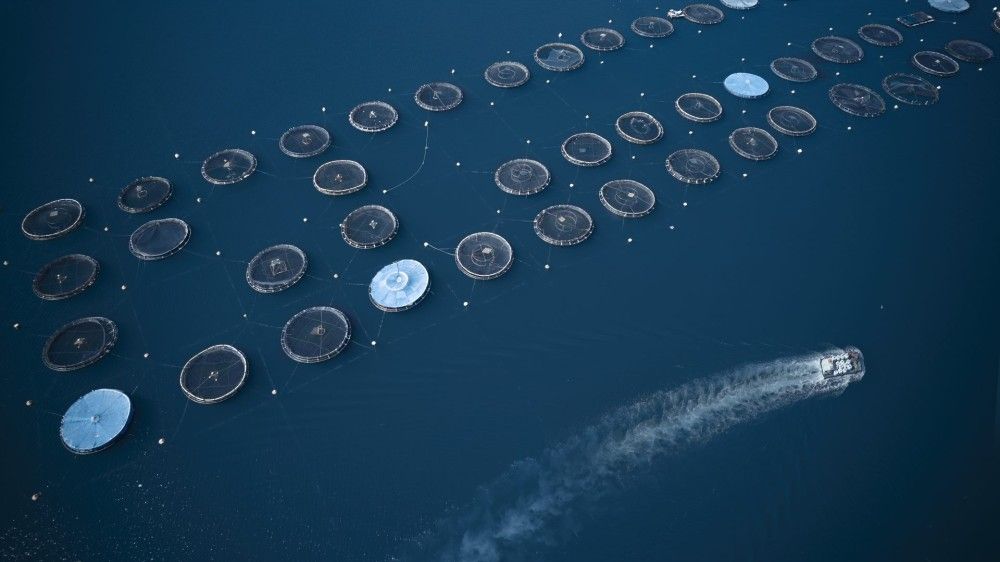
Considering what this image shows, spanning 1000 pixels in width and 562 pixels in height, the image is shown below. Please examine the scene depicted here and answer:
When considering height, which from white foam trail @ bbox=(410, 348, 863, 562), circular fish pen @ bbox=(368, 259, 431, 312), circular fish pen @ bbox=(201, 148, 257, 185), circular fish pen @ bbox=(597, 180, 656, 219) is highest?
circular fish pen @ bbox=(201, 148, 257, 185)

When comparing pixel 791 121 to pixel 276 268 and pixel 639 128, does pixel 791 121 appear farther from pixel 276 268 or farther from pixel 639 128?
pixel 276 268

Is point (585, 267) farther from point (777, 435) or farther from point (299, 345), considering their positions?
point (299, 345)

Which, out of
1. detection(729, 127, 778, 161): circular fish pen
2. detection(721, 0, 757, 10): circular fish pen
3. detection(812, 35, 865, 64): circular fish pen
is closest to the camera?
detection(729, 127, 778, 161): circular fish pen

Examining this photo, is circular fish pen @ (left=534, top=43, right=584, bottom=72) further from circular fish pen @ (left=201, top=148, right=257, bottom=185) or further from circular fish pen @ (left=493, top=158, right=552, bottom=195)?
circular fish pen @ (left=201, top=148, right=257, bottom=185)

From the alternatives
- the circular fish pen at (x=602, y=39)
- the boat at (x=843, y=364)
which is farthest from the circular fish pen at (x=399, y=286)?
the circular fish pen at (x=602, y=39)

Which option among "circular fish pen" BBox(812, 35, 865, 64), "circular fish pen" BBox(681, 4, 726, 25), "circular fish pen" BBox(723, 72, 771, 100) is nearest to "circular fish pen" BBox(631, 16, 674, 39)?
"circular fish pen" BBox(681, 4, 726, 25)

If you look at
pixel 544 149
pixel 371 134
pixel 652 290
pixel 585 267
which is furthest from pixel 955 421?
pixel 371 134

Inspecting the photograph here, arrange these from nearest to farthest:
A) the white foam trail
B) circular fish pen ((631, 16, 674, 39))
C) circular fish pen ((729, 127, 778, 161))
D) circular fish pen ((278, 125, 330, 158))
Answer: the white foam trail → circular fish pen ((278, 125, 330, 158)) → circular fish pen ((729, 127, 778, 161)) → circular fish pen ((631, 16, 674, 39))
